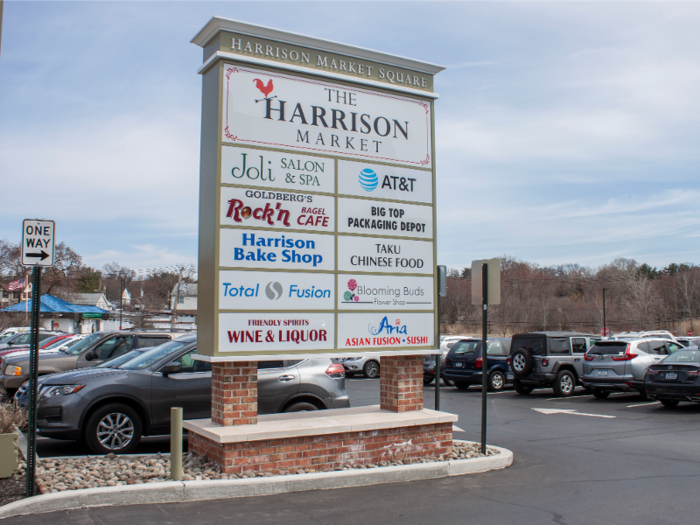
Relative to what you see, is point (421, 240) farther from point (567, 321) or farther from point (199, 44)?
point (567, 321)

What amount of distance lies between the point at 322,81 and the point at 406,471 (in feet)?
16.9

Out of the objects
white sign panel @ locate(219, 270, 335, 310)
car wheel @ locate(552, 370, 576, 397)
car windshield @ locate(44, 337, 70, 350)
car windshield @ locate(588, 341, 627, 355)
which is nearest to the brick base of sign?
white sign panel @ locate(219, 270, 335, 310)

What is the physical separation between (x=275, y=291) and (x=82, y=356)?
30.9ft

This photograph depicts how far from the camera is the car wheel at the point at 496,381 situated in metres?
19.7

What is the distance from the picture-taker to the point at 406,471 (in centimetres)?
755

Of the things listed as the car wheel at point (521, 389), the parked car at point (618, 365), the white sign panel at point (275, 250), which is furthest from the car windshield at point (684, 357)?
the white sign panel at point (275, 250)

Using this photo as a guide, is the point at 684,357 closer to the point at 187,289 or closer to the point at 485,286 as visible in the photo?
the point at 485,286

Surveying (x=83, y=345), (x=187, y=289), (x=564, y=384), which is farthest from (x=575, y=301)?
(x=83, y=345)

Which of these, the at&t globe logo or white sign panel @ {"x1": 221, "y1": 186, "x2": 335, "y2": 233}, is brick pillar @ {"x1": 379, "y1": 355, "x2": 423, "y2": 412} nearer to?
white sign panel @ {"x1": 221, "y1": 186, "x2": 335, "y2": 233}

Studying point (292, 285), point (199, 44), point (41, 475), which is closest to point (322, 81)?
point (199, 44)

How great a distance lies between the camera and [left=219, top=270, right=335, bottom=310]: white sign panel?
729 centimetres

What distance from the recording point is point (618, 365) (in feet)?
55.6

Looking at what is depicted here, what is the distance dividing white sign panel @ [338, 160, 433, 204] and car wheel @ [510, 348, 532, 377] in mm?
10733

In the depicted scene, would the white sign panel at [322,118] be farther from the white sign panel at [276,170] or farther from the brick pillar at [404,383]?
the brick pillar at [404,383]
